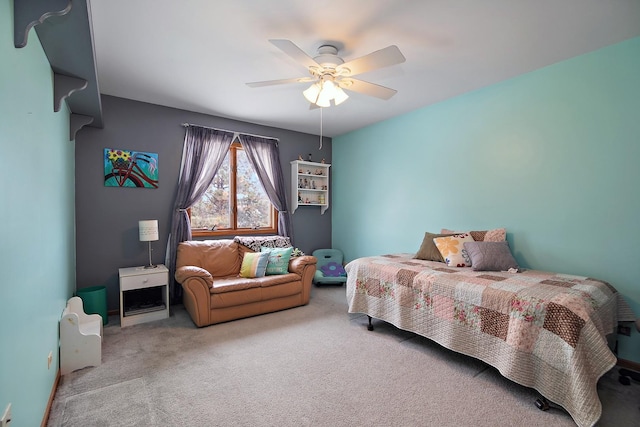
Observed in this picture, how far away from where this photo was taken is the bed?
1807 millimetres

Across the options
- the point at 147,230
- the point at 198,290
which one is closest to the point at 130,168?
the point at 147,230

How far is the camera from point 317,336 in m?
3.05

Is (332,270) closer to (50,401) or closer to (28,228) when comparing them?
(50,401)

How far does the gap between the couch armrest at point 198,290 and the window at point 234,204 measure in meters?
1.12

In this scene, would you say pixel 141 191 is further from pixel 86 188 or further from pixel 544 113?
pixel 544 113

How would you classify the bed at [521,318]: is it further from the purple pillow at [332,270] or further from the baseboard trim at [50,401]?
the baseboard trim at [50,401]

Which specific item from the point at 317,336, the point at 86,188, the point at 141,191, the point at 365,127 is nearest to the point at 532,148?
the point at 365,127

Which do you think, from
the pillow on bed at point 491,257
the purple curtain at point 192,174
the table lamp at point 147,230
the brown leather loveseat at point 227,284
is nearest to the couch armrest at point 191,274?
the brown leather loveseat at point 227,284

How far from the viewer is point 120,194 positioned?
3.71 meters

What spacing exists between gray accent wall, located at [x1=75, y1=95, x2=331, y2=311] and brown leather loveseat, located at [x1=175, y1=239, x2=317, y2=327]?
578mm

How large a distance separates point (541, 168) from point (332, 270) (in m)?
3.19

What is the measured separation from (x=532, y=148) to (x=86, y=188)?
494cm

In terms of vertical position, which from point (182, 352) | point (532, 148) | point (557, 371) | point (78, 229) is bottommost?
point (182, 352)

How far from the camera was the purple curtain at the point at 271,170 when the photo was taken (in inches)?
183
